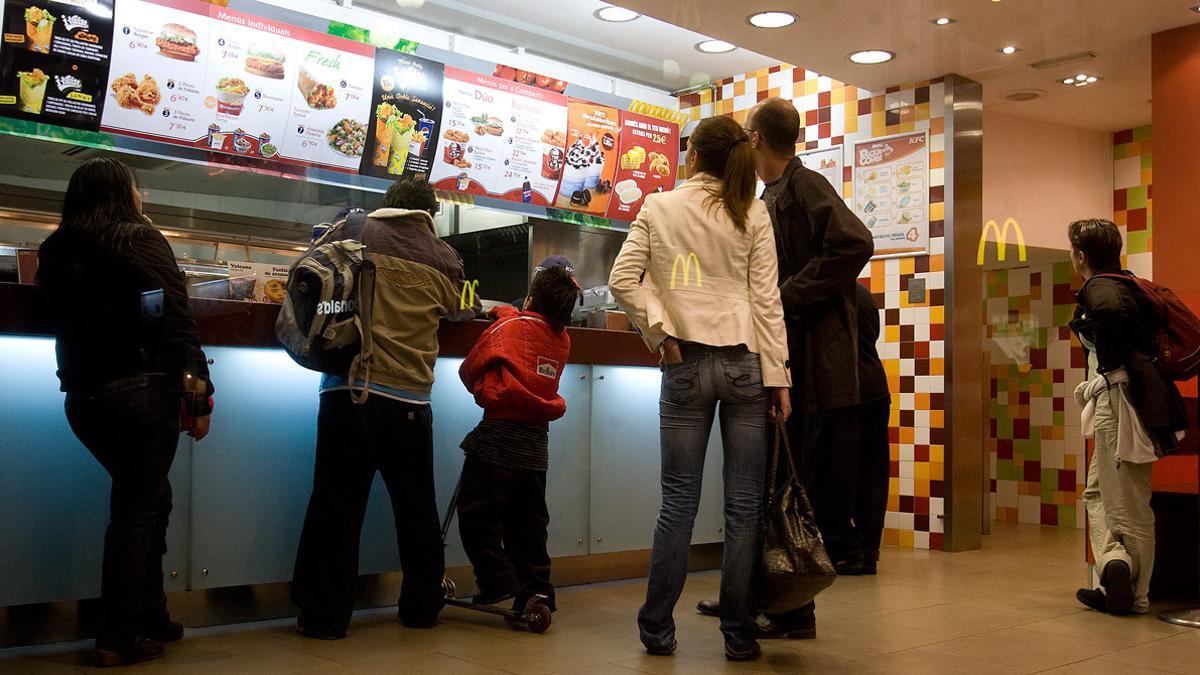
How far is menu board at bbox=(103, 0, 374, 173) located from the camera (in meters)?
4.95

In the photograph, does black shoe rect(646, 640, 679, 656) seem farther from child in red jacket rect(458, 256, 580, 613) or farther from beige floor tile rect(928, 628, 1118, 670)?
beige floor tile rect(928, 628, 1118, 670)

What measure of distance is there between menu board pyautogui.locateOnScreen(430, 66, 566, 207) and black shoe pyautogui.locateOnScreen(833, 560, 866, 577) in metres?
2.91

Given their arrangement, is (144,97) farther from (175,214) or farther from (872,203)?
(872,203)

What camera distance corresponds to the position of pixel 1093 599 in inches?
170

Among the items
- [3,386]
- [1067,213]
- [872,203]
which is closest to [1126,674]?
[3,386]

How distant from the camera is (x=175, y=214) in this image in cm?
546

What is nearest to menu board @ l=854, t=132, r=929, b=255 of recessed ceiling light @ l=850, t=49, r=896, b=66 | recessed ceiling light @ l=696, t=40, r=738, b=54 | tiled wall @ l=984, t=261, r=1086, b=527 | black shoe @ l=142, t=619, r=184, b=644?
recessed ceiling light @ l=850, t=49, r=896, b=66

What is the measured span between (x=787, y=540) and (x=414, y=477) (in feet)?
4.40

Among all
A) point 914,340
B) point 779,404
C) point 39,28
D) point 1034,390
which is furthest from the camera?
point 1034,390

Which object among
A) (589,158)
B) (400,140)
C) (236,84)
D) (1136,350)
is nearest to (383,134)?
(400,140)

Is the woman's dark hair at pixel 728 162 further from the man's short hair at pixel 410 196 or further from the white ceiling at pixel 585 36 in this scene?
the white ceiling at pixel 585 36

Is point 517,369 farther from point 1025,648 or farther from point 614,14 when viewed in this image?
point 614,14

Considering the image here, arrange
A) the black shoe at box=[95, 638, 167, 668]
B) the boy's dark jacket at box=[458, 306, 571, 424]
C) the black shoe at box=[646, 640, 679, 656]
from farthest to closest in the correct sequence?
the boy's dark jacket at box=[458, 306, 571, 424], the black shoe at box=[646, 640, 679, 656], the black shoe at box=[95, 638, 167, 668]

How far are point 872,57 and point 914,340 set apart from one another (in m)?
1.72
